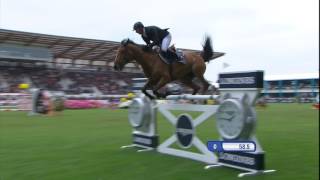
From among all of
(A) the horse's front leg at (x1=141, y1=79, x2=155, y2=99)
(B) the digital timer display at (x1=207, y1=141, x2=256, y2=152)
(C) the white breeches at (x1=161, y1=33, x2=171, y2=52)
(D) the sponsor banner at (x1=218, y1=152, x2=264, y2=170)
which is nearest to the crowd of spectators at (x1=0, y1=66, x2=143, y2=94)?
(A) the horse's front leg at (x1=141, y1=79, x2=155, y2=99)

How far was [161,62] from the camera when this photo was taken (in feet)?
24.1

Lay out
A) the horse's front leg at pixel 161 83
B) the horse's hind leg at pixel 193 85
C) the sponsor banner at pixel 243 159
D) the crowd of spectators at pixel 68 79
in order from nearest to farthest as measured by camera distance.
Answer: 1. the sponsor banner at pixel 243 159
2. the horse's front leg at pixel 161 83
3. the horse's hind leg at pixel 193 85
4. the crowd of spectators at pixel 68 79

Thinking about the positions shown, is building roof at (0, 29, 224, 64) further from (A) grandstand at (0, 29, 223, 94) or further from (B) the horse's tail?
(B) the horse's tail

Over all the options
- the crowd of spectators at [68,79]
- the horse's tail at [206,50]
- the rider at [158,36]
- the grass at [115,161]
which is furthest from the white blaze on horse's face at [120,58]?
the crowd of spectators at [68,79]

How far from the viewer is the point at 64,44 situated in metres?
34.7

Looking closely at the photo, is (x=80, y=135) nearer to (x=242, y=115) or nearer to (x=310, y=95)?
(x=242, y=115)

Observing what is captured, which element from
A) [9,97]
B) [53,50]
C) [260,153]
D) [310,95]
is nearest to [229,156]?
[260,153]

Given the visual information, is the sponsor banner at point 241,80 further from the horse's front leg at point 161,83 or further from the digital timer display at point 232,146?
the horse's front leg at point 161,83

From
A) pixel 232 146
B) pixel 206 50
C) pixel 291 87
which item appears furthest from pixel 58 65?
pixel 232 146

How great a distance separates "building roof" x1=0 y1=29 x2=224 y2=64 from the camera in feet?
104

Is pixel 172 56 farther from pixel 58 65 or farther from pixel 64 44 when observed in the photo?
pixel 58 65

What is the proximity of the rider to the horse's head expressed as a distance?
0.33 m

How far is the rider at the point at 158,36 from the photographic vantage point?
7254mm

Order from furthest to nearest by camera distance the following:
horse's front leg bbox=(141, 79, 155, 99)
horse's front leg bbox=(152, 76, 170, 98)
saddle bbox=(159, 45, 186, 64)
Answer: horse's front leg bbox=(141, 79, 155, 99) < saddle bbox=(159, 45, 186, 64) < horse's front leg bbox=(152, 76, 170, 98)
